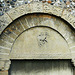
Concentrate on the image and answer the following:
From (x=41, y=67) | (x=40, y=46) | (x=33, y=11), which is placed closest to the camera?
(x=33, y=11)

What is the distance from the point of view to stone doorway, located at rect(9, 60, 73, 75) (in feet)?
15.0

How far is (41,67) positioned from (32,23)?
1.22m

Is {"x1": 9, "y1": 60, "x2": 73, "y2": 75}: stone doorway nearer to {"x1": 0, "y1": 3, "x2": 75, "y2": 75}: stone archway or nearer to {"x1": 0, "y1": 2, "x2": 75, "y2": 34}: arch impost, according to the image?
{"x1": 0, "y1": 3, "x2": 75, "y2": 75}: stone archway

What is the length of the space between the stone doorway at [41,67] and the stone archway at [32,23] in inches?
12.3

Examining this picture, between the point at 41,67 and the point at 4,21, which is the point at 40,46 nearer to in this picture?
the point at 41,67

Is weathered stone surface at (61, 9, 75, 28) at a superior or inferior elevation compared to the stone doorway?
superior

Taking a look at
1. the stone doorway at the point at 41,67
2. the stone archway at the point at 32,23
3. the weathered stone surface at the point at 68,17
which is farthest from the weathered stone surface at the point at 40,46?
the weathered stone surface at the point at 68,17

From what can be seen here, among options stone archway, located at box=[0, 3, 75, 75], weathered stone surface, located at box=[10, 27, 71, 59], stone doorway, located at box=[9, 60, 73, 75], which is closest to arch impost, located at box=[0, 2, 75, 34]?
stone archway, located at box=[0, 3, 75, 75]

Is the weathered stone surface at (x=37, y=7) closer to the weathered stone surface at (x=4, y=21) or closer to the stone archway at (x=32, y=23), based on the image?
the stone archway at (x=32, y=23)

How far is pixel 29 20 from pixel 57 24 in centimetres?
76

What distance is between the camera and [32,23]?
4.49 meters

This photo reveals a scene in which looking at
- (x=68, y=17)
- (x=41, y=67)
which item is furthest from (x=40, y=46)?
(x=68, y=17)

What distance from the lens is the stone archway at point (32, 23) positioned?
14.0 feet

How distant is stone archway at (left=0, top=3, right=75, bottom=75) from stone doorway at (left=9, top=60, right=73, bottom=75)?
1.02 ft
